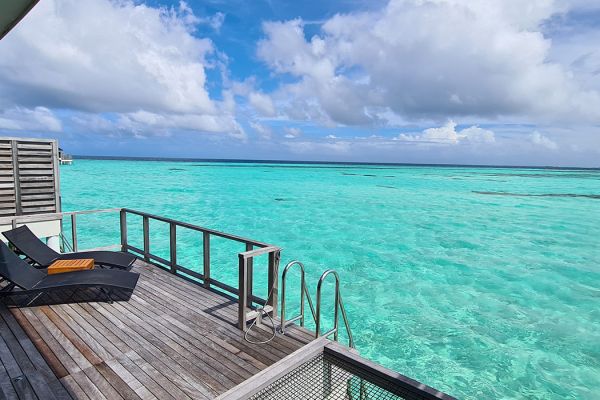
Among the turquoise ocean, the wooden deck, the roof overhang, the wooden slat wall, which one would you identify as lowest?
the turquoise ocean

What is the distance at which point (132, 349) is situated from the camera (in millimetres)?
3494

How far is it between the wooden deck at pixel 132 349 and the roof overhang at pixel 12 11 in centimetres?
281

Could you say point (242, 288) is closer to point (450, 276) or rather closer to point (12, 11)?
point (12, 11)

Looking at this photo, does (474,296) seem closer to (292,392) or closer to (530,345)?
(530,345)

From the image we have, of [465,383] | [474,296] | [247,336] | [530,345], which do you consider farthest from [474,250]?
[247,336]

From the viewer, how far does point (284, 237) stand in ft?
51.5

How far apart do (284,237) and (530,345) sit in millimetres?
10483

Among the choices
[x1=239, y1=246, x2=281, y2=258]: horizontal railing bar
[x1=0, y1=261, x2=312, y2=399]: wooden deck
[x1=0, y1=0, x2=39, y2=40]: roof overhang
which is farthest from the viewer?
[x1=239, y1=246, x2=281, y2=258]: horizontal railing bar

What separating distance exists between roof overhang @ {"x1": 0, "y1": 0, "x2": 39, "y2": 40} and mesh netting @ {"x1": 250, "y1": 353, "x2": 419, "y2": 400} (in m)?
2.93

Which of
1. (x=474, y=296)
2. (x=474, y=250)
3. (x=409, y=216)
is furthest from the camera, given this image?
(x=409, y=216)

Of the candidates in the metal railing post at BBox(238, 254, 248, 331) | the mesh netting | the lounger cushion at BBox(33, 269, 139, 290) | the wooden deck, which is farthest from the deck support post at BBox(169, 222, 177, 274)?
the mesh netting

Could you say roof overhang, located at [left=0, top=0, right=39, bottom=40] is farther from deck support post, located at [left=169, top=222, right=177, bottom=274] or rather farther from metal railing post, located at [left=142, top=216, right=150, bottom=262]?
metal railing post, located at [left=142, top=216, right=150, bottom=262]

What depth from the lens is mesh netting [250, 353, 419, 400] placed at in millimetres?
2588

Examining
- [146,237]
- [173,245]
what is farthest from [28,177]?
[173,245]
